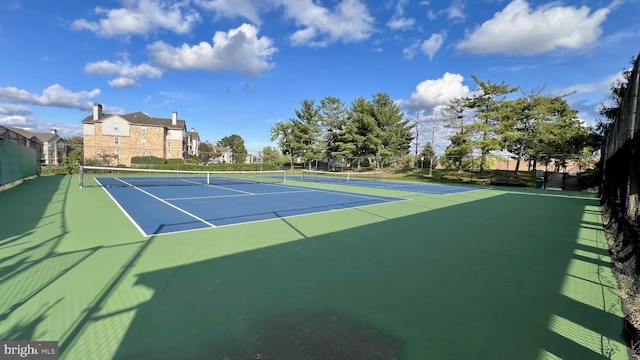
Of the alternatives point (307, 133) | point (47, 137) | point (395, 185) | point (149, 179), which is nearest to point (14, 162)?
point (149, 179)

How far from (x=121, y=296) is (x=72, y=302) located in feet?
1.44

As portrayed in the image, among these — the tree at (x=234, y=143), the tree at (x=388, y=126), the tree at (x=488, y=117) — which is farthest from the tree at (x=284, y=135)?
the tree at (x=234, y=143)

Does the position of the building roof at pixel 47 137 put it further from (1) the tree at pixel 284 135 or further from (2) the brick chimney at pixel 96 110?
(1) the tree at pixel 284 135

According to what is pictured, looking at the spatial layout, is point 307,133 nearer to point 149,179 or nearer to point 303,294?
point 149,179

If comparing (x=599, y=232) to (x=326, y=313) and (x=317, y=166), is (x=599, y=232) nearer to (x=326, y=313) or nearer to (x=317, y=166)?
(x=326, y=313)

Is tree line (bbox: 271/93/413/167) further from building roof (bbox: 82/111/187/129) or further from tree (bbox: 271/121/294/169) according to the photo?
building roof (bbox: 82/111/187/129)

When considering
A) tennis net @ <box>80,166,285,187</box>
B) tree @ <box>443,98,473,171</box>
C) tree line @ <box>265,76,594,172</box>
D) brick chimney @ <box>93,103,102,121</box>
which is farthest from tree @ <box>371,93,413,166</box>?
brick chimney @ <box>93,103,102,121</box>

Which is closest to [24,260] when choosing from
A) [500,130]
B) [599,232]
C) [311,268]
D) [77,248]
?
[77,248]

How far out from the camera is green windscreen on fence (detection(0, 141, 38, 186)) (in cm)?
1264

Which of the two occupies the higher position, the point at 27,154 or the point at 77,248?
A: the point at 27,154

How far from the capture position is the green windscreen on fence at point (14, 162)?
41.5 ft

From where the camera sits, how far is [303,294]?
11.4 ft

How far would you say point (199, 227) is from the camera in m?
6.62

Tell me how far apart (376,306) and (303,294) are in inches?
33.5
